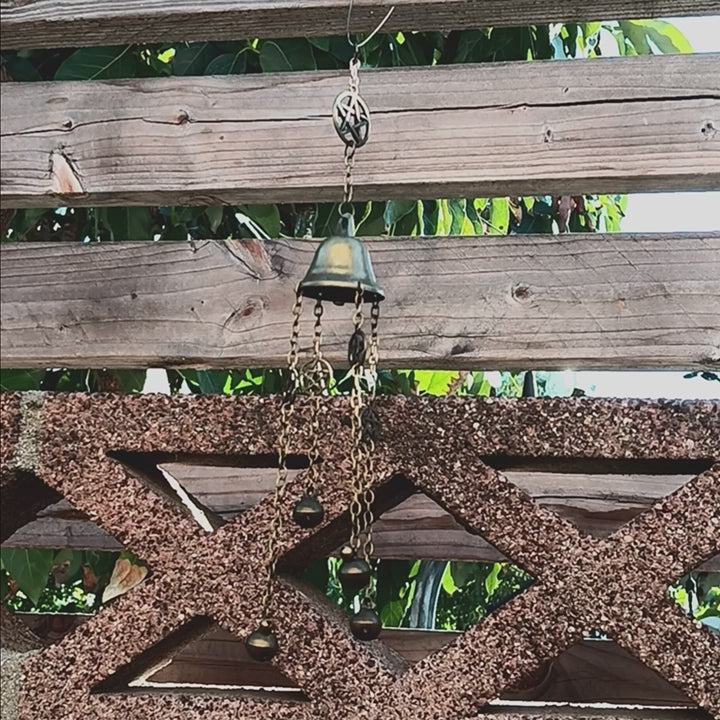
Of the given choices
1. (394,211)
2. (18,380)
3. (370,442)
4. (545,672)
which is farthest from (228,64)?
(545,672)

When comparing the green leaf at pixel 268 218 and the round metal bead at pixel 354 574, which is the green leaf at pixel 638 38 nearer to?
the green leaf at pixel 268 218

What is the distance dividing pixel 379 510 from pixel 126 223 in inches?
25.1

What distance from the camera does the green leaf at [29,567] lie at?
160cm

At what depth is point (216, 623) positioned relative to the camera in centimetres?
107

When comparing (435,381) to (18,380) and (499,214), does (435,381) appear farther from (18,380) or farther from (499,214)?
(18,380)

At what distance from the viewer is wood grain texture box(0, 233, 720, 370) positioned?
3.66 ft

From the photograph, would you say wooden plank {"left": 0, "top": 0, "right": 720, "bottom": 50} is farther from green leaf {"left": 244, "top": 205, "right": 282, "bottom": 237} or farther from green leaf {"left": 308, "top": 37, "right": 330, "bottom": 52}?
green leaf {"left": 244, "top": 205, "right": 282, "bottom": 237}

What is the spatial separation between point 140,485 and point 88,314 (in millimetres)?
241

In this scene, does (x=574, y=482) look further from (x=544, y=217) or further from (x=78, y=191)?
(x=78, y=191)

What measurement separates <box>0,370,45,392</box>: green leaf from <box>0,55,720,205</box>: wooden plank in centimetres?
33

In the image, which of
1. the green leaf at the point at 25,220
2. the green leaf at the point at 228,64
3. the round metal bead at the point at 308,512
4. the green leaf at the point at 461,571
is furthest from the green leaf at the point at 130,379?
the round metal bead at the point at 308,512

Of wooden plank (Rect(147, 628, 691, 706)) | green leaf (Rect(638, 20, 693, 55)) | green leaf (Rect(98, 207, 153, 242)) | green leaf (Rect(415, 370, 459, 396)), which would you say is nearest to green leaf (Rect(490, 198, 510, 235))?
green leaf (Rect(415, 370, 459, 396))

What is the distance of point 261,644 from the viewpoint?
0.94 metres

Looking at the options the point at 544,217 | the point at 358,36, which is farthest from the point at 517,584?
the point at 358,36
